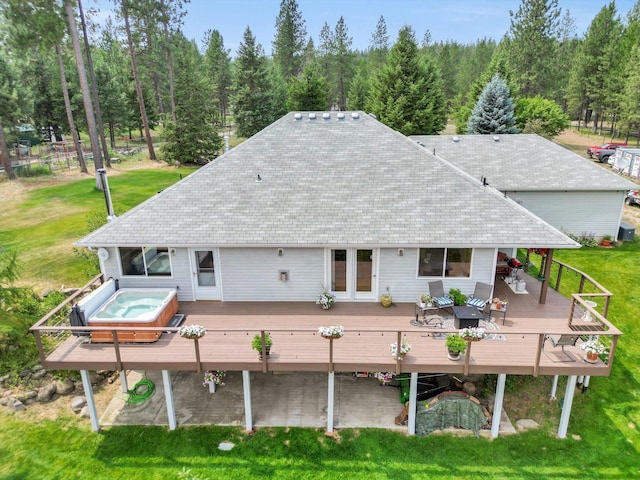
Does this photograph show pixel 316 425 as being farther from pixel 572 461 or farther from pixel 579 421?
pixel 579 421

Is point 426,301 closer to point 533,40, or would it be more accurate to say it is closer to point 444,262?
point 444,262

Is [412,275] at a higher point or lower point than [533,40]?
lower

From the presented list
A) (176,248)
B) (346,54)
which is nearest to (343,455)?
(176,248)

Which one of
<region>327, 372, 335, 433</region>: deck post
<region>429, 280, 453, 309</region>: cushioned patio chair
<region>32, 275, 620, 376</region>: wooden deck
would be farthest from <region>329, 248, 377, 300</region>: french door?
<region>327, 372, 335, 433</region>: deck post

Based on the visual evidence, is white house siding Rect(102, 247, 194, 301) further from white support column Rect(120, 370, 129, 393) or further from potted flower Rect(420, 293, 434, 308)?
potted flower Rect(420, 293, 434, 308)

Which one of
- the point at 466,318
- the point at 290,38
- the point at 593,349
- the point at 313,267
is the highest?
the point at 290,38

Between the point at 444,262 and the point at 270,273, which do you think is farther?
the point at 270,273

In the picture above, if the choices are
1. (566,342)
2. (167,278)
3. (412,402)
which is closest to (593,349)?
(566,342)
